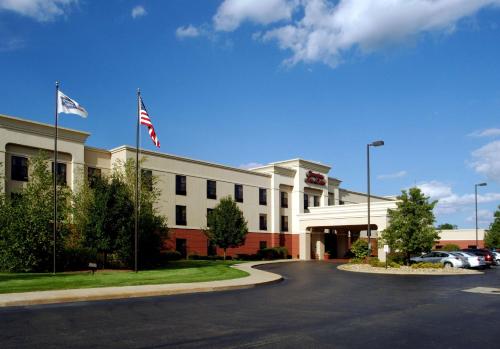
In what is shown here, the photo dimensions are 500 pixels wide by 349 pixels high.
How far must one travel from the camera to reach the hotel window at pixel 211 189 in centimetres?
5212

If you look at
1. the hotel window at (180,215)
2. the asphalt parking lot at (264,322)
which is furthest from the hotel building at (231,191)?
the asphalt parking lot at (264,322)

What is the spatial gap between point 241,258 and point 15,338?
140ft

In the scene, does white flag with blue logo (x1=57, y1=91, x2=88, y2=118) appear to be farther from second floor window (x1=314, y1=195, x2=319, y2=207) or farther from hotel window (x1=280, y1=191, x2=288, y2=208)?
second floor window (x1=314, y1=195, x2=319, y2=207)

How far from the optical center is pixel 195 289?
65.9 ft

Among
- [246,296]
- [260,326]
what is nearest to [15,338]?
[260,326]

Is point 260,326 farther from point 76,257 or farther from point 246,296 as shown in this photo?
point 76,257

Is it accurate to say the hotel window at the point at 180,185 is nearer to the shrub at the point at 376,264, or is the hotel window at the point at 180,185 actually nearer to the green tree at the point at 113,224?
the green tree at the point at 113,224

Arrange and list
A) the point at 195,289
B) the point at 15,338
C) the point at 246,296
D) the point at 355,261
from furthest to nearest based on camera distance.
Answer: the point at 355,261 → the point at 195,289 → the point at 246,296 → the point at 15,338

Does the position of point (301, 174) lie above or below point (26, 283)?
above

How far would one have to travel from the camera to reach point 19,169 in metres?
38.5

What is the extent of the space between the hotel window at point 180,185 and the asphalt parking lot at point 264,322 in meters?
30.7

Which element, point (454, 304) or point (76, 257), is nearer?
point (454, 304)

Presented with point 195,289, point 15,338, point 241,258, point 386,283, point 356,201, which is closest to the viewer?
point 15,338

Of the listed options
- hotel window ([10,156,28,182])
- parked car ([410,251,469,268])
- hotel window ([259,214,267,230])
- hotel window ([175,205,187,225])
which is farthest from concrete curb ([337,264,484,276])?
hotel window ([10,156,28,182])
